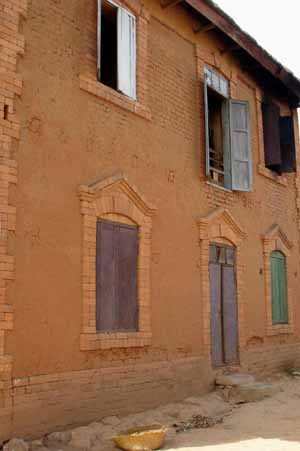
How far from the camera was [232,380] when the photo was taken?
9.88m

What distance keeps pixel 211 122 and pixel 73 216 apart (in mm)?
5345

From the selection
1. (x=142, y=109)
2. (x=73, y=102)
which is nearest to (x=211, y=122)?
(x=142, y=109)

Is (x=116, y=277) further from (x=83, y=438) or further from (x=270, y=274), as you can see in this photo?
(x=270, y=274)

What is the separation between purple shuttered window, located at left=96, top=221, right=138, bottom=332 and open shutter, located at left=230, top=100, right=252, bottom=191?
3417mm

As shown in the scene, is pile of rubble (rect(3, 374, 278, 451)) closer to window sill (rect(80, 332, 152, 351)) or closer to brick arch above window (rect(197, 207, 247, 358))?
brick arch above window (rect(197, 207, 247, 358))

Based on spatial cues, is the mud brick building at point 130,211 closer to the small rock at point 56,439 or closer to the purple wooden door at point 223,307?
the purple wooden door at point 223,307

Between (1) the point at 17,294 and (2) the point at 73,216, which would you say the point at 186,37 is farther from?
(1) the point at 17,294

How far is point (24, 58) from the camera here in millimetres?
7109

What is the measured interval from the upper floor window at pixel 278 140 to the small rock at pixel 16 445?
861 centimetres

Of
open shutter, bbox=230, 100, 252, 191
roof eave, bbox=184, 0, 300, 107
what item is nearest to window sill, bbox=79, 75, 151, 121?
roof eave, bbox=184, 0, 300, 107

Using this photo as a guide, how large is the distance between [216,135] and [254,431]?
6253 millimetres

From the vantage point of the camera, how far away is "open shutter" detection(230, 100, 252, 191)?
11195 millimetres

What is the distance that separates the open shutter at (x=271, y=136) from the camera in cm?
1284

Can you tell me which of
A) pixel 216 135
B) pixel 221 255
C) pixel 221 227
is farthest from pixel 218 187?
pixel 216 135
